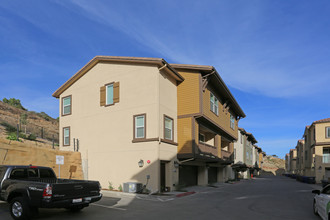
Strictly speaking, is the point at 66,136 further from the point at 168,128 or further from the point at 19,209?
the point at 19,209

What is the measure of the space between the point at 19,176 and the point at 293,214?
10.7 meters

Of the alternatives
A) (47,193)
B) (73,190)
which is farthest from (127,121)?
(47,193)

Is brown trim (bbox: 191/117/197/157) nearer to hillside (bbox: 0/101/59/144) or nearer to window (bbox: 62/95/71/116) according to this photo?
window (bbox: 62/95/71/116)

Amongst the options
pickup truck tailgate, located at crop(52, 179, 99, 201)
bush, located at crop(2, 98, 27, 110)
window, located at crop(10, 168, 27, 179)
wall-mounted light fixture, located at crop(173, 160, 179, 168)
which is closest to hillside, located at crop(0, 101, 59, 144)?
bush, located at crop(2, 98, 27, 110)

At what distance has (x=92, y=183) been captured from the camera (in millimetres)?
9383

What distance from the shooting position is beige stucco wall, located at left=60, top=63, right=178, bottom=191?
17.3m

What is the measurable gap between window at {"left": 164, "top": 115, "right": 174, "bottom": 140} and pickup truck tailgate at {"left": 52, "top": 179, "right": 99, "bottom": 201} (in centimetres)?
910

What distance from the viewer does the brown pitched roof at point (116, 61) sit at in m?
17.7

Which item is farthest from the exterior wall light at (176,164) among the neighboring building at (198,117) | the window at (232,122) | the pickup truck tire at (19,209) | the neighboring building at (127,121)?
the window at (232,122)

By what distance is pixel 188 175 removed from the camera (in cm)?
2200

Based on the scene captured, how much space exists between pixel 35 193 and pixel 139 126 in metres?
10.5

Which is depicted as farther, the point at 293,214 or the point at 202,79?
the point at 202,79

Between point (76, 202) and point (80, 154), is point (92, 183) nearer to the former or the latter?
point (76, 202)

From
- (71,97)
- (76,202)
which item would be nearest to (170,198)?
(76,202)
